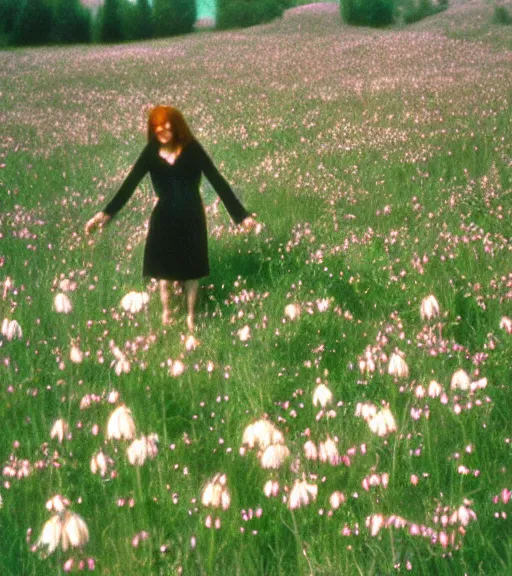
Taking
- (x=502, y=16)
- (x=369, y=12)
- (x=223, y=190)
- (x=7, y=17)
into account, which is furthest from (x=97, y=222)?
(x=7, y=17)

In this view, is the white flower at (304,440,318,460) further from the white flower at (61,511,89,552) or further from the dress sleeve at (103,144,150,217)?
the dress sleeve at (103,144,150,217)

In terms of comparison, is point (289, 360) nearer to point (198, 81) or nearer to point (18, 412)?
point (18, 412)

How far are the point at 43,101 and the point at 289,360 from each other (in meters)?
18.4

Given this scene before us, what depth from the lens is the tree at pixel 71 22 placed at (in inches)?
2325

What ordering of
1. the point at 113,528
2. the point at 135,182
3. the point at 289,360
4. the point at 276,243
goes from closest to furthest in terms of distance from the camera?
the point at 113,528 < the point at 289,360 < the point at 135,182 < the point at 276,243

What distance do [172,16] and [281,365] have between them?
60.3 metres

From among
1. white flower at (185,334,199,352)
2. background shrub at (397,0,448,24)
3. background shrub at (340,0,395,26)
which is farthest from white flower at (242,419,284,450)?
background shrub at (397,0,448,24)

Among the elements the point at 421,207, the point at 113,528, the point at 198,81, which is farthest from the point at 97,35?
the point at 113,528

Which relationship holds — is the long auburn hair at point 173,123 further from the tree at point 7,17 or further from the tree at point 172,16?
the tree at point 172,16

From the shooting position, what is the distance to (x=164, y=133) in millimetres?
6355

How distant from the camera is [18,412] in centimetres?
459

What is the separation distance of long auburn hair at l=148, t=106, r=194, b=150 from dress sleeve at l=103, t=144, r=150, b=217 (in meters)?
0.17

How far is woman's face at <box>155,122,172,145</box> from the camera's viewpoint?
630 cm

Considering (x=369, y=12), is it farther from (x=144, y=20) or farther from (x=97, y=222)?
(x=97, y=222)
